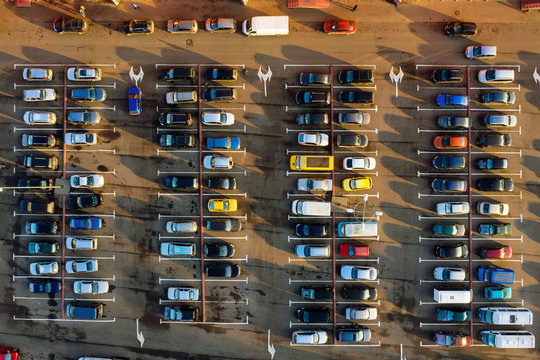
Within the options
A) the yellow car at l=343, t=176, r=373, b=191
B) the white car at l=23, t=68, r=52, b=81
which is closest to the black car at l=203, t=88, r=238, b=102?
the yellow car at l=343, t=176, r=373, b=191

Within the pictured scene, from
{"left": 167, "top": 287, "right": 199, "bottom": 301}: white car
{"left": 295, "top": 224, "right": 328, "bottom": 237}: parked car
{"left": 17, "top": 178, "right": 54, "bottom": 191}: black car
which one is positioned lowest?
{"left": 167, "top": 287, "right": 199, "bottom": 301}: white car

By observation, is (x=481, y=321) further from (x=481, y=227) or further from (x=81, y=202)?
(x=81, y=202)

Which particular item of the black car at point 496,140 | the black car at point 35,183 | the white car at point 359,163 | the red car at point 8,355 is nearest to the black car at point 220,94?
the white car at point 359,163

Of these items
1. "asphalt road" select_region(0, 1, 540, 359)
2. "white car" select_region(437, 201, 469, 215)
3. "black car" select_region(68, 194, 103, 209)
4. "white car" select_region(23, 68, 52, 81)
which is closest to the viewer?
"white car" select_region(437, 201, 469, 215)

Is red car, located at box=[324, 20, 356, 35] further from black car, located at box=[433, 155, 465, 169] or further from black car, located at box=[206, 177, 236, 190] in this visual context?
black car, located at box=[206, 177, 236, 190]

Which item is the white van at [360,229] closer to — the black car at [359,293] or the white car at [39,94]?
the black car at [359,293]
